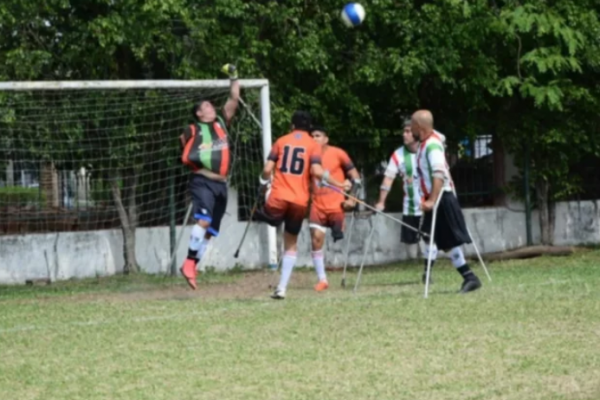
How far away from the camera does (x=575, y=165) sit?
2517 centimetres

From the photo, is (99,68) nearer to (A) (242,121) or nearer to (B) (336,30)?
(A) (242,121)

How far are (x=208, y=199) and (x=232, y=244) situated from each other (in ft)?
18.5

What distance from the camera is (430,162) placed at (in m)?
14.5

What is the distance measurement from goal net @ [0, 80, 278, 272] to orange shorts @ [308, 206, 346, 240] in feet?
3.98

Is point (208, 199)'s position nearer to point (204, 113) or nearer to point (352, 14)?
point (204, 113)

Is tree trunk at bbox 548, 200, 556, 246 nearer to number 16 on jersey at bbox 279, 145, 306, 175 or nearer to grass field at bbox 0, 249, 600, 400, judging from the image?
grass field at bbox 0, 249, 600, 400

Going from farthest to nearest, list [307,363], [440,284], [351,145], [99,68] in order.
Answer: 1. [351,145]
2. [99,68]
3. [440,284]
4. [307,363]

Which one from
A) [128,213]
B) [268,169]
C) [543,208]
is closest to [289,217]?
[268,169]

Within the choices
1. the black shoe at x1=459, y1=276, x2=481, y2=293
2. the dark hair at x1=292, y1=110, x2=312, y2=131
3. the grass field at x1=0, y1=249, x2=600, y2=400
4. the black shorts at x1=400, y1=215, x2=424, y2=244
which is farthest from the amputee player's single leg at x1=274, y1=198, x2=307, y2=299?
the black shorts at x1=400, y1=215, x2=424, y2=244

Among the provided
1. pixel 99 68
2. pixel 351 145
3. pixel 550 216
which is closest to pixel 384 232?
pixel 351 145

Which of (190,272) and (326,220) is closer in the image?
(190,272)

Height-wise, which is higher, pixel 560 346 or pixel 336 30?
pixel 336 30

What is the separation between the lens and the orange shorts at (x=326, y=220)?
1779 cm

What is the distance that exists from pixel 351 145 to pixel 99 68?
15.1 feet
